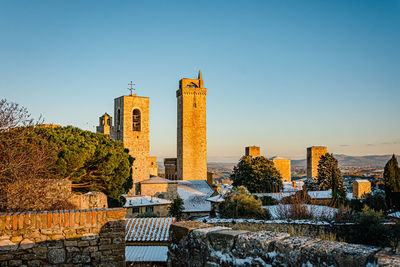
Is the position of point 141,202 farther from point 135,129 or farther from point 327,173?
point 327,173

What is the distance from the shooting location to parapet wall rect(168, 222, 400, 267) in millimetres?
2635

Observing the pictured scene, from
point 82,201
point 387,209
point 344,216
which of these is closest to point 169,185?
point 387,209

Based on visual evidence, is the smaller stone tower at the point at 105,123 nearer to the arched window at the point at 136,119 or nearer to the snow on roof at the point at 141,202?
the arched window at the point at 136,119

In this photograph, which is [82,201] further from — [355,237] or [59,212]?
[355,237]

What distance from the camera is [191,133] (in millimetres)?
49656

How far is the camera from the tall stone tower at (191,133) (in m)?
48.9

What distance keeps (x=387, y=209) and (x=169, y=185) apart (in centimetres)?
1975

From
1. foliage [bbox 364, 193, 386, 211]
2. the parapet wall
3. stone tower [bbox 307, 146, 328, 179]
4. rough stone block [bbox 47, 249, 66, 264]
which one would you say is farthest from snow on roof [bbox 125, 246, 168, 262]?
stone tower [bbox 307, 146, 328, 179]

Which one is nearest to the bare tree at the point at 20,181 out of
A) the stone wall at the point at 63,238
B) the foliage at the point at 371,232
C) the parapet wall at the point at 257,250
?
the stone wall at the point at 63,238

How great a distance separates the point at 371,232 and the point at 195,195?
80.3ft

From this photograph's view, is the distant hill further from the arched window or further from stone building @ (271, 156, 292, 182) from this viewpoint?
the arched window

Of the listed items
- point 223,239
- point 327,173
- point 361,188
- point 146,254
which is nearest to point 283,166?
point 327,173

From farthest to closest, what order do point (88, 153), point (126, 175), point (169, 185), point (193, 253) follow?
point (169, 185)
point (126, 175)
point (88, 153)
point (193, 253)

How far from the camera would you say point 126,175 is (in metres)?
20.7
